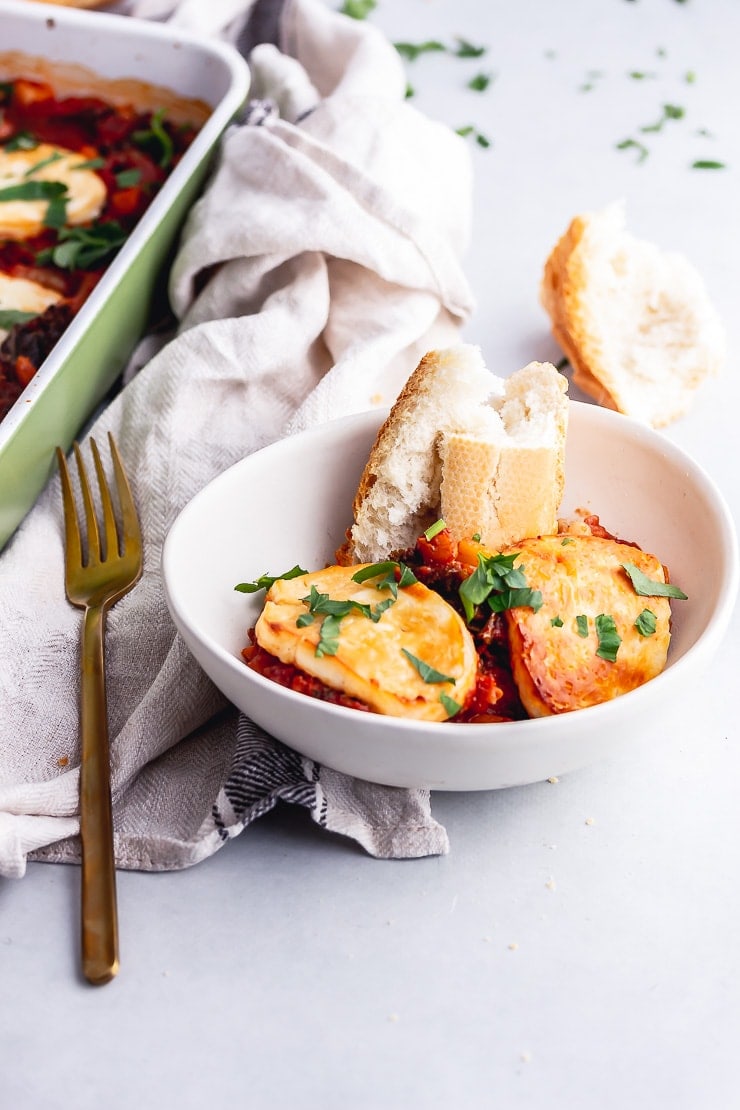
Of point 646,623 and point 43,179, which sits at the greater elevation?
point 646,623

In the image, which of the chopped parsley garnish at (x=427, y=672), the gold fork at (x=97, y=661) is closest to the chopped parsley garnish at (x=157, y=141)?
the gold fork at (x=97, y=661)

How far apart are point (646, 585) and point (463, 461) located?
0.40 metres

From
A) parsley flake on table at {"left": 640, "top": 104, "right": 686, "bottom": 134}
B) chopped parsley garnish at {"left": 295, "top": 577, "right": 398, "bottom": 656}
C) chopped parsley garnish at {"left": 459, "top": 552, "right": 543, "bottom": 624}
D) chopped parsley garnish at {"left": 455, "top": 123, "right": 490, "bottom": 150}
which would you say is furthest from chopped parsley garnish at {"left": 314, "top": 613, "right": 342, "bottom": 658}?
parsley flake on table at {"left": 640, "top": 104, "right": 686, "bottom": 134}

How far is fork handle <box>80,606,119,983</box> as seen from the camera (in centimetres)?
182

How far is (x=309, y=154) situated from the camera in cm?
300

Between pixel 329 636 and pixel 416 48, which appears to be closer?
pixel 329 636

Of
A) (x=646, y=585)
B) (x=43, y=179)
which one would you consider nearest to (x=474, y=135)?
(x=43, y=179)

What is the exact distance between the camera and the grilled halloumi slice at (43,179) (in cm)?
320

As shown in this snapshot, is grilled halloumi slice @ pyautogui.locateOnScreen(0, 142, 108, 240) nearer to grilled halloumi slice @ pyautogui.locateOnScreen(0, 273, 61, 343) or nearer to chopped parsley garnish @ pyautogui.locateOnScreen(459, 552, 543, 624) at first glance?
grilled halloumi slice @ pyautogui.locateOnScreen(0, 273, 61, 343)

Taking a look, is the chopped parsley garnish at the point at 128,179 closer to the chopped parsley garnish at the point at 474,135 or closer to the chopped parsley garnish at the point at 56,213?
the chopped parsley garnish at the point at 56,213

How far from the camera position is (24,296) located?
2963 millimetres

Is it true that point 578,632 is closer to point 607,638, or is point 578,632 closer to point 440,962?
point 607,638

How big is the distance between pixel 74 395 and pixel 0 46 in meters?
1.45

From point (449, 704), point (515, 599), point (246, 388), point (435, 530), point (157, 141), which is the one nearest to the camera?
point (449, 704)
